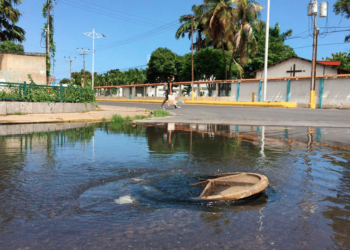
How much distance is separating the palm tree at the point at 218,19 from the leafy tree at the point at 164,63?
17481 mm

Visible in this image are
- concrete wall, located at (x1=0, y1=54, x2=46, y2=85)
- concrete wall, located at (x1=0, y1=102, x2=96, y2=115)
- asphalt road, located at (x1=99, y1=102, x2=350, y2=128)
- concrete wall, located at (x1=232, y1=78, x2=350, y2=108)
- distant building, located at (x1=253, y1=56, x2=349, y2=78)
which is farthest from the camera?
distant building, located at (x1=253, y1=56, x2=349, y2=78)

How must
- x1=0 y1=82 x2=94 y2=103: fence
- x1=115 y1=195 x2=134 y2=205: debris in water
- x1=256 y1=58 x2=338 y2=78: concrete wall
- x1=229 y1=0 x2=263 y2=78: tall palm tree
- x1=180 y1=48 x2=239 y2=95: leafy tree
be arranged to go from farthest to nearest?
x1=180 y1=48 x2=239 y2=95: leafy tree < x1=229 y1=0 x2=263 y2=78: tall palm tree < x1=256 y1=58 x2=338 y2=78: concrete wall < x1=0 y1=82 x2=94 y2=103: fence < x1=115 y1=195 x2=134 y2=205: debris in water

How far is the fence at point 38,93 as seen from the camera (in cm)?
1606

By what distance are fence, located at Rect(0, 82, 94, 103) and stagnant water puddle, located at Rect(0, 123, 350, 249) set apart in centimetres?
1095

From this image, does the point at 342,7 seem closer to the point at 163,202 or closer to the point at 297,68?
the point at 297,68

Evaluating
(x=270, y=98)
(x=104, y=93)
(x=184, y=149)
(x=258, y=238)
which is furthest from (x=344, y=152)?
(x=104, y=93)

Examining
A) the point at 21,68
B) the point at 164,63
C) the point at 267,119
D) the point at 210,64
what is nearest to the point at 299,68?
the point at 210,64

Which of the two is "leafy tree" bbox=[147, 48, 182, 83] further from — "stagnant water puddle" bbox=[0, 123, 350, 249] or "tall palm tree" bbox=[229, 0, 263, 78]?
"stagnant water puddle" bbox=[0, 123, 350, 249]

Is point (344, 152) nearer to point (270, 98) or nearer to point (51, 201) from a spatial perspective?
point (51, 201)

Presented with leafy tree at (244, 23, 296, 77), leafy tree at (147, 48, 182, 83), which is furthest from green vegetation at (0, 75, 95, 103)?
leafy tree at (147, 48, 182, 83)

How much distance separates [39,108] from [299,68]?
32.0m

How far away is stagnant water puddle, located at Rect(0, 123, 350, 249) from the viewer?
8.09 ft

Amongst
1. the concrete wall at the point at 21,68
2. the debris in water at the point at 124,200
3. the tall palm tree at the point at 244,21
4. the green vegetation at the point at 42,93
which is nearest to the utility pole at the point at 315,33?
the tall palm tree at the point at 244,21

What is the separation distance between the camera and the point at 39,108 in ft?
54.5
